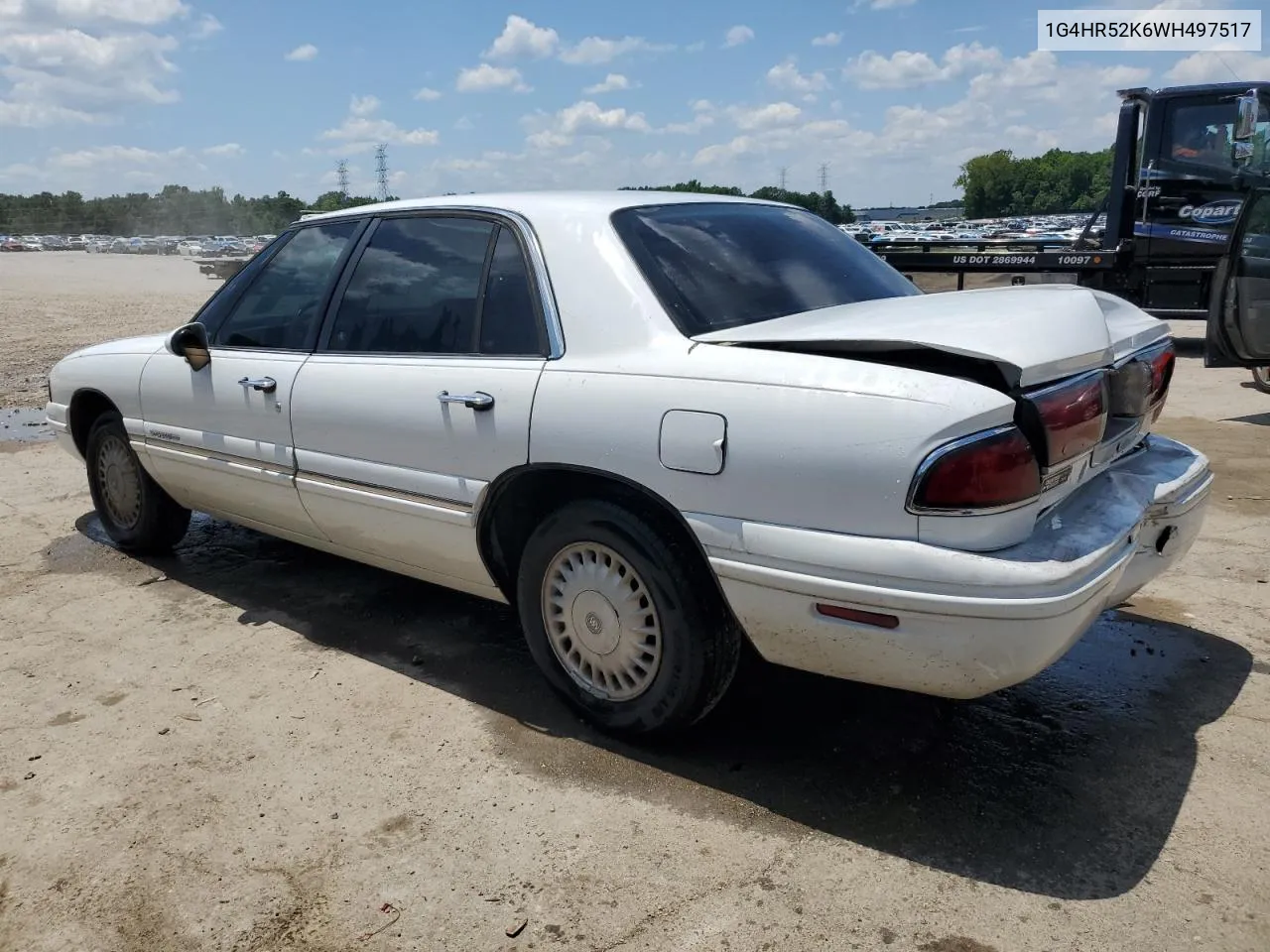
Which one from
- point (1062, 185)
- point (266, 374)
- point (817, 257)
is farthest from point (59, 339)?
point (1062, 185)

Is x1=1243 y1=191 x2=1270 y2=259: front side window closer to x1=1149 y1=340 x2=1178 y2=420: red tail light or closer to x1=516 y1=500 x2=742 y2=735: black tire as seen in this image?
x1=1149 y1=340 x2=1178 y2=420: red tail light

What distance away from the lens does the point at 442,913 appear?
2.42 m

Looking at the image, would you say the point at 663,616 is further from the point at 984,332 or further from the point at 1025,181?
the point at 1025,181

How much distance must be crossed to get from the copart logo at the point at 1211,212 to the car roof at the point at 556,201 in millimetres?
9839

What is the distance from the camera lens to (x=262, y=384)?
3.96 metres

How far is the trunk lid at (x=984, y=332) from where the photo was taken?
249 centimetres

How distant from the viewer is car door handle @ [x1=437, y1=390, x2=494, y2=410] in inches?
125

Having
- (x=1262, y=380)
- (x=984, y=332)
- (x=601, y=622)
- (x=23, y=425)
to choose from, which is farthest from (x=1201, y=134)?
(x=23, y=425)

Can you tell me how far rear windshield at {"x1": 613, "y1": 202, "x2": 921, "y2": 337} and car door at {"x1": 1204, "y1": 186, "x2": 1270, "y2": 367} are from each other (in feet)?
15.0

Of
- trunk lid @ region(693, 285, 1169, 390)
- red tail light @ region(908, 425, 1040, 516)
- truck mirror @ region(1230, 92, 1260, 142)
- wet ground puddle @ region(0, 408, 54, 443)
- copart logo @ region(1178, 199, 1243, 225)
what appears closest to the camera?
red tail light @ region(908, 425, 1040, 516)

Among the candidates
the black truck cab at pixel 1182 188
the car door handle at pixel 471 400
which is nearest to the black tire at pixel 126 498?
the car door handle at pixel 471 400

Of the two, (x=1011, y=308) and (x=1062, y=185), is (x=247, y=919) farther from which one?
(x=1062, y=185)

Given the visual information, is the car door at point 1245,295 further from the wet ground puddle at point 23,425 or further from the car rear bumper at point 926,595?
the wet ground puddle at point 23,425

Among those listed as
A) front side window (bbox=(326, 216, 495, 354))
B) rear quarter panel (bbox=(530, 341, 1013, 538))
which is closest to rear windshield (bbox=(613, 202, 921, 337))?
rear quarter panel (bbox=(530, 341, 1013, 538))
